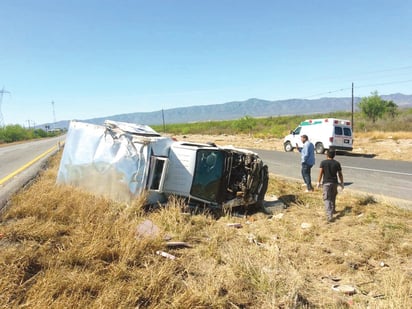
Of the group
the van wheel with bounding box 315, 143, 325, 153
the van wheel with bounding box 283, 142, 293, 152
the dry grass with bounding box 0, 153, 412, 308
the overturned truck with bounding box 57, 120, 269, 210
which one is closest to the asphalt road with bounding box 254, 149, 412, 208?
the dry grass with bounding box 0, 153, 412, 308

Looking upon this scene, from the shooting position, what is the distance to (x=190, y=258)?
4.76 metres

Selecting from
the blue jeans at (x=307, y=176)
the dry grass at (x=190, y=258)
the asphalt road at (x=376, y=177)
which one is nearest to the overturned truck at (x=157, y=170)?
the dry grass at (x=190, y=258)

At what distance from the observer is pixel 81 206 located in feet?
19.4

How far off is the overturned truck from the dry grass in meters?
0.45

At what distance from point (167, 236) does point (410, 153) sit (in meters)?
19.5

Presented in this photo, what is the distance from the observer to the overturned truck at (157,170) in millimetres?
6805

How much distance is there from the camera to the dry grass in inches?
134

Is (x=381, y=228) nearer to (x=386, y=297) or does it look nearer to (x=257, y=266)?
(x=386, y=297)

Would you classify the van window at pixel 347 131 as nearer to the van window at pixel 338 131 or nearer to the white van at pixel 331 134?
the white van at pixel 331 134

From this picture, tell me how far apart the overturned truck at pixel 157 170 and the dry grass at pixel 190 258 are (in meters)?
0.45

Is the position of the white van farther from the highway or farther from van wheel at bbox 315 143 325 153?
the highway

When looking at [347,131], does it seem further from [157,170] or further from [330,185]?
[157,170]

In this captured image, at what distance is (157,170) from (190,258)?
262cm

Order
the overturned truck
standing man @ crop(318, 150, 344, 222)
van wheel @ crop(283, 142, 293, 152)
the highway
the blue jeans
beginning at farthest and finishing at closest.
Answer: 1. van wheel @ crop(283, 142, 293, 152)
2. the blue jeans
3. the highway
4. standing man @ crop(318, 150, 344, 222)
5. the overturned truck
